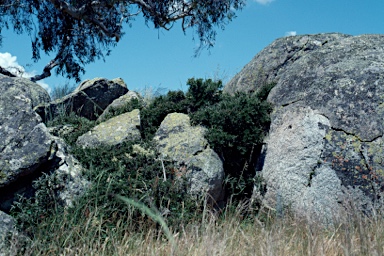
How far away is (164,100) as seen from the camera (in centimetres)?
882

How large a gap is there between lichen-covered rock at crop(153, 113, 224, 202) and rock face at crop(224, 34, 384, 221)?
828 mm

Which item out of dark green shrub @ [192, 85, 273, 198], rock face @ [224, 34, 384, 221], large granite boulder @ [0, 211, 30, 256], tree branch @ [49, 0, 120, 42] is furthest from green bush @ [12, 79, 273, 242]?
tree branch @ [49, 0, 120, 42]

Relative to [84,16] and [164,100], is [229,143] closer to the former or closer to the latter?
[164,100]

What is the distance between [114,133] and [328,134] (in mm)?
3202

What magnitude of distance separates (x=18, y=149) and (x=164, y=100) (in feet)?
11.0

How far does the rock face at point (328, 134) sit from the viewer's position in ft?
21.5

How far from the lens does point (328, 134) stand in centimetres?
679

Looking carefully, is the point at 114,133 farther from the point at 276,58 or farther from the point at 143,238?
the point at 276,58

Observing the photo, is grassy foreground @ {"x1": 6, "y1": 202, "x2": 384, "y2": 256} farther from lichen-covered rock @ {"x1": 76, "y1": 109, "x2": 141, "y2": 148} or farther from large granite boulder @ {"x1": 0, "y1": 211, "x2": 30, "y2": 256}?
lichen-covered rock @ {"x1": 76, "y1": 109, "x2": 141, "y2": 148}

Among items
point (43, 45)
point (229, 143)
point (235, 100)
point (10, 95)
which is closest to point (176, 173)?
point (229, 143)

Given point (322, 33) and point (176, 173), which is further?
point (322, 33)

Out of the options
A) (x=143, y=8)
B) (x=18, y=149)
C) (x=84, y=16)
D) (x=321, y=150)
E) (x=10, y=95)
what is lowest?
(x=18, y=149)

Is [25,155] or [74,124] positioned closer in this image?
[25,155]

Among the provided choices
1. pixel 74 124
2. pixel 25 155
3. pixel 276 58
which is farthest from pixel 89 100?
pixel 25 155
